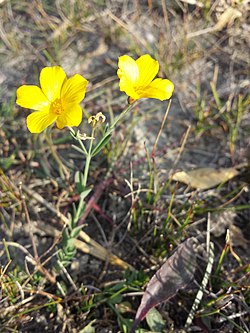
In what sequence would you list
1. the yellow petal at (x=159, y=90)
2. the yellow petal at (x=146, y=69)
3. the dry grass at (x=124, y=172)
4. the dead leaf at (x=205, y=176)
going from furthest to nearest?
the dead leaf at (x=205, y=176)
the dry grass at (x=124, y=172)
the yellow petal at (x=146, y=69)
the yellow petal at (x=159, y=90)

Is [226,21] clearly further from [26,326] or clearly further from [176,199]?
[26,326]

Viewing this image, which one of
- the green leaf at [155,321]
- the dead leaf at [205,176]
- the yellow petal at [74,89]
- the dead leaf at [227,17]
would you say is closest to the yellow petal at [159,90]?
the yellow petal at [74,89]

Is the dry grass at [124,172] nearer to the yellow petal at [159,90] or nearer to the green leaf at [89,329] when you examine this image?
the green leaf at [89,329]

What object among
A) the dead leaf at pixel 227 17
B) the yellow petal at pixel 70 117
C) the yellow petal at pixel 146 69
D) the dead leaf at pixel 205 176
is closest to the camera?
the yellow petal at pixel 70 117

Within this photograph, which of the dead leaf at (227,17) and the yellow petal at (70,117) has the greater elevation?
the yellow petal at (70,117)

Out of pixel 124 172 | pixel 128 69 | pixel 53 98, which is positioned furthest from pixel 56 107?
pixel 124 172

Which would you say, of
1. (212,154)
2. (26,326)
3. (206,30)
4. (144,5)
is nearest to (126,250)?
(26,326)

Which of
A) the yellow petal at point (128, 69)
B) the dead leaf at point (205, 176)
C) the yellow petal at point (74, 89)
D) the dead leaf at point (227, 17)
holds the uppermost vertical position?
the yellow petal at point (74, 89)
